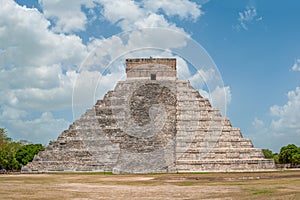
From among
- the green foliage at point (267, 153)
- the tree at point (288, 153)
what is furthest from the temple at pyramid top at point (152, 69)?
the green foliage at point (267, 153)

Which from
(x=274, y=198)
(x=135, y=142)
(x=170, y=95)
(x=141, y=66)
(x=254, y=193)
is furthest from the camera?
(x=141, y=66)

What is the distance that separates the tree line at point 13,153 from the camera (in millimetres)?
49531

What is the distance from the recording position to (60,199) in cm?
1371

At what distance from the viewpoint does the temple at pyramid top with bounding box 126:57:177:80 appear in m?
45.3

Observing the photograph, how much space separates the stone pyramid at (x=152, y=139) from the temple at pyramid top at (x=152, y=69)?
6.19 ft

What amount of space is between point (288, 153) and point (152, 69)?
84.7ft

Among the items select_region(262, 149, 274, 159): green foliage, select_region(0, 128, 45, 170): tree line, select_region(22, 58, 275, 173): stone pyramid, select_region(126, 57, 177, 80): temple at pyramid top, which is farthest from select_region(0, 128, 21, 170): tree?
select_region(262, 149, 274, 159): green foliage

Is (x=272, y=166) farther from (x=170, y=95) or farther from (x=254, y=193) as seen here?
(x=254, y=193)

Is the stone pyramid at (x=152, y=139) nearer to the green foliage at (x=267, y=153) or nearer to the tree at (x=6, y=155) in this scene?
the tree at (x=6, y=155)

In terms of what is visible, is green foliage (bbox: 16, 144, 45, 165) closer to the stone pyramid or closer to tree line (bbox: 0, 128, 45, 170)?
tree line (bbox: 0, 128, 45, 170)

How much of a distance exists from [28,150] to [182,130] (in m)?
25.3

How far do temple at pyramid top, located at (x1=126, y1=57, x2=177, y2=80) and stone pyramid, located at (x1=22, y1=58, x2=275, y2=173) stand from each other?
1886 millimetres

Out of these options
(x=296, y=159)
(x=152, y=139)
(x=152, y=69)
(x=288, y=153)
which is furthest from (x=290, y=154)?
(x=152, y=139)

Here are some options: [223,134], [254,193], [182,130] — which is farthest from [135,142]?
[254,193]
